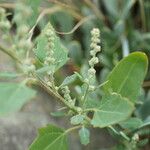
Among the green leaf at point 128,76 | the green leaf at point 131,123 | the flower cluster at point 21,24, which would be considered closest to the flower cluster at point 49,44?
the flower cluster at point 21,24

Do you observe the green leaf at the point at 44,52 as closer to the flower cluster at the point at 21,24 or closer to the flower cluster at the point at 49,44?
the flower cluster at the point at 49,44

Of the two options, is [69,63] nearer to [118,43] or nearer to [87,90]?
[118,43]

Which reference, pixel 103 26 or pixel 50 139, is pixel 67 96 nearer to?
pixel 50 139

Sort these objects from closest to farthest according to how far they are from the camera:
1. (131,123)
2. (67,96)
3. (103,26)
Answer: (67,96), (131,123), (103,26)

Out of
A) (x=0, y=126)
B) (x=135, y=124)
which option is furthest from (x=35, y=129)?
(x=135, y=124)

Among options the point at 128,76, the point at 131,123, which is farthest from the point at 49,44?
the point at 131,123

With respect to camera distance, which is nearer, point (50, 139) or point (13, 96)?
point (13, 96)

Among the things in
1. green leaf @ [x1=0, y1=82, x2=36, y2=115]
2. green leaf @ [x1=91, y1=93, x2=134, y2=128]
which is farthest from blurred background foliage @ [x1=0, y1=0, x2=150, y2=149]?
green leaf @ [x1=0, y1=82, x2=36, y2=115]
